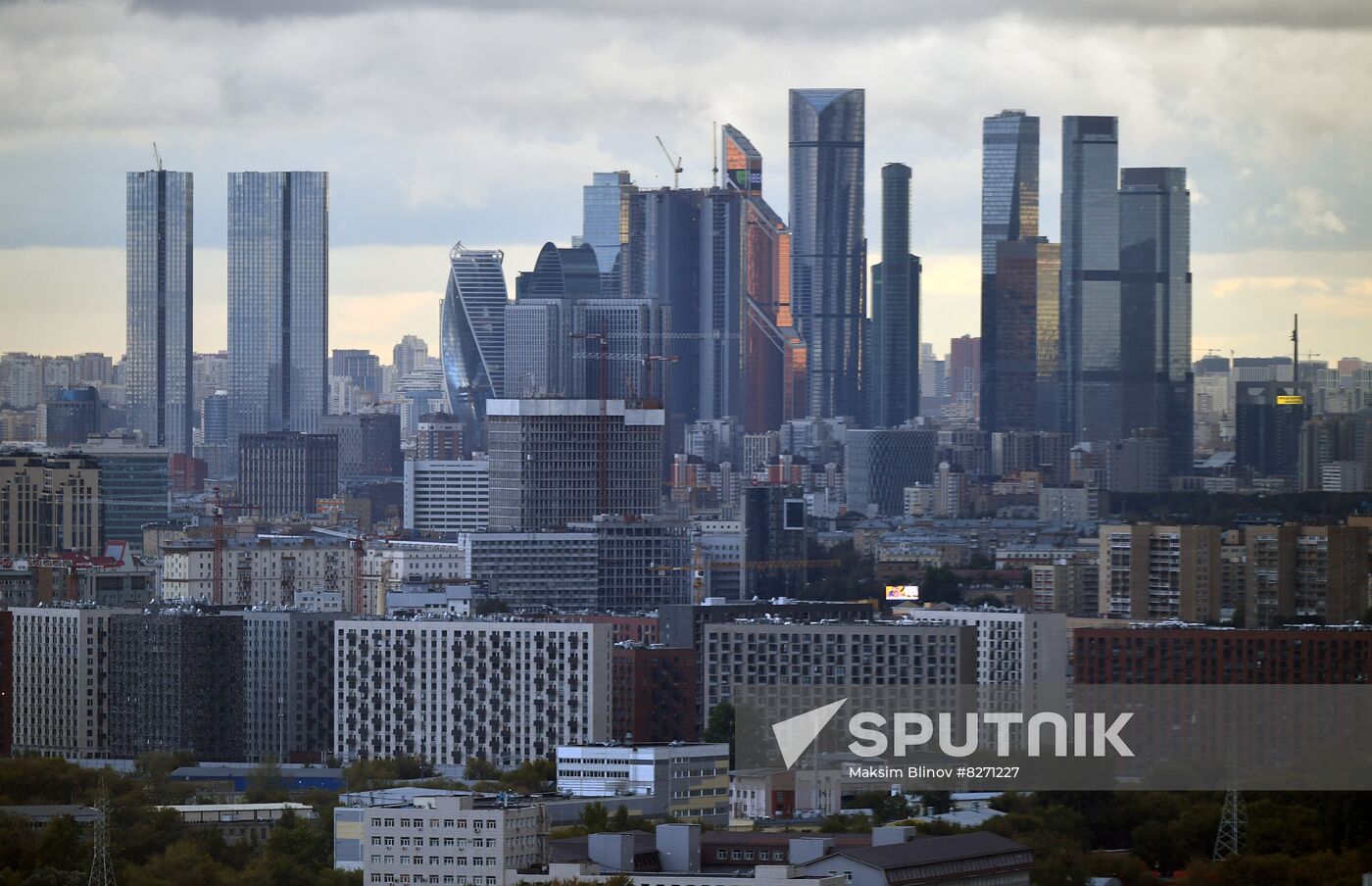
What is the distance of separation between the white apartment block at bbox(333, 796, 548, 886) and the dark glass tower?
11276 cm

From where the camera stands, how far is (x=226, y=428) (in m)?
153

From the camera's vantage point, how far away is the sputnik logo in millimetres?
47188

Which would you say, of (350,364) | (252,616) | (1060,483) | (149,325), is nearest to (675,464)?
(1060,483)

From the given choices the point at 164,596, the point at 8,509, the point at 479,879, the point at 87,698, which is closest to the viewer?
the point at 479,879

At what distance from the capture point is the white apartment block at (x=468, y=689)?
5559 centimetres

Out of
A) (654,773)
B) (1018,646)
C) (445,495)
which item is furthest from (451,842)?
(445,495)

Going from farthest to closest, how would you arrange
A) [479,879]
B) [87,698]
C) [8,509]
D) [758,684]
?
1. [8,509]
2. [87,698]
3. [758,684]
4. [479,879]

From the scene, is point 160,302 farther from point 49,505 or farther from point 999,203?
point 49,505

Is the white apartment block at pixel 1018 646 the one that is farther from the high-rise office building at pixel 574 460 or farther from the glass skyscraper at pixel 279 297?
the glass skyscraper at pixel 279 297

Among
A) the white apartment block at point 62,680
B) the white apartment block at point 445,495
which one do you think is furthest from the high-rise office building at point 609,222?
the white apartment block at point 62,680

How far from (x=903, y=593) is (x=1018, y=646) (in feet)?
61.7

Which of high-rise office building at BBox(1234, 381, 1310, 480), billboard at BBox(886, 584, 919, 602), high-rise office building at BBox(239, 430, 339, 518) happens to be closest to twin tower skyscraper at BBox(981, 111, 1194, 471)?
high-rise office building at BBox(1234, 381, 1310, 480)

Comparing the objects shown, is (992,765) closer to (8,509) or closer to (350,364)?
(8,509)

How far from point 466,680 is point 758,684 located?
4.31 meters
